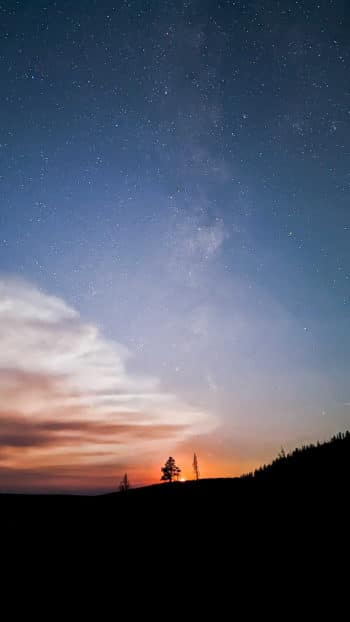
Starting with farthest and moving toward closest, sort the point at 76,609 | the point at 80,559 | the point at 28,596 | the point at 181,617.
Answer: the point at 80,559, the point at 28,596, the point at 76,609, the point at 181,617

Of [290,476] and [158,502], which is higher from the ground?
[290,476]

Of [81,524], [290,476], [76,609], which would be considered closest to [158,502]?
[81,524]

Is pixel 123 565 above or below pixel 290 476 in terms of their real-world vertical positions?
below

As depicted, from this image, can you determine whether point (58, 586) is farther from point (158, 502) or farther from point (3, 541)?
point (158, 502)

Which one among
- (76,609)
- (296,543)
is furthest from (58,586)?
(296,543)

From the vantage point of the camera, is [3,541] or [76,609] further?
[3,541]

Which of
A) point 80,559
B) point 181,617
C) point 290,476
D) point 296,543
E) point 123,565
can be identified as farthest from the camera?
point 290,476

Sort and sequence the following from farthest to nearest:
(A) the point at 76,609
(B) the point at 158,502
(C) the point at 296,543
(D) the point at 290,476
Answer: (B) the point at 158,502
(D) the point at 290,476
(C) the point at 296,543
(A) the point at 76,609

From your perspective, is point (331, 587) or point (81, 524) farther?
point (81, 524)

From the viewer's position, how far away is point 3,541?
1162 centimetres

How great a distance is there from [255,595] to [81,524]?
9.68 metres

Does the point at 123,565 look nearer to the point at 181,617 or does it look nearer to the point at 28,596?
the point at 28,596

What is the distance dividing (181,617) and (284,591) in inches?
75.7

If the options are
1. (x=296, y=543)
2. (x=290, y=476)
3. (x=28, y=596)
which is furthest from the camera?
(x=290, y=476)
